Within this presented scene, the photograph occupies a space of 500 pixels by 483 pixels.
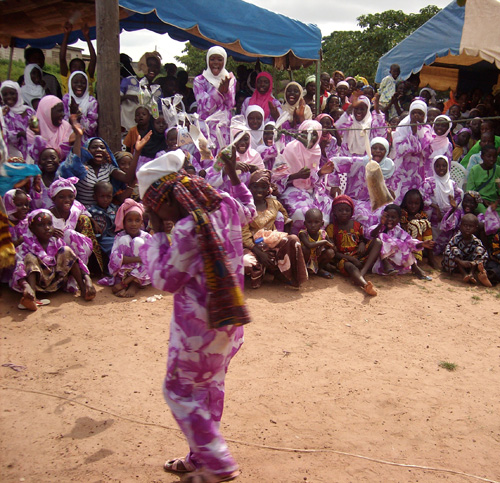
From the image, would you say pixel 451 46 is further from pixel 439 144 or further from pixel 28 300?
pixel 28 300

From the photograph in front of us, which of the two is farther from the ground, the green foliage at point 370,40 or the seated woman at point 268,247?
the green foliage at point 370,40

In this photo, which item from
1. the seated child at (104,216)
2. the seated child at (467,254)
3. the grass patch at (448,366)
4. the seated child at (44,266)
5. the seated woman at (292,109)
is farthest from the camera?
the seated woman at (292,109)

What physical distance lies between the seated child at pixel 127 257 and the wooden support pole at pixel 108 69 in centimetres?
148

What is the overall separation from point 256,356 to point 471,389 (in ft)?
5.63

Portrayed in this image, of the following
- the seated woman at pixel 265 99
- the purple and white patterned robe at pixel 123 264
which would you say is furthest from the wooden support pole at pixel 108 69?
the seated woman at pixel 265 99

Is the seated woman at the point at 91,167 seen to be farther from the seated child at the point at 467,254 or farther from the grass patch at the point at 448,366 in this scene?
the seated child at the point at 467,254

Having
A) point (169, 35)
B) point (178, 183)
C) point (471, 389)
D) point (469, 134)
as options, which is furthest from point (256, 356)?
point (469, 134)

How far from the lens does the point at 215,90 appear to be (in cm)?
737

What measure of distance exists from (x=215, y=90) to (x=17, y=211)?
3467 mm

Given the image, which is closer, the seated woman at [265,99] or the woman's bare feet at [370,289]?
the woman's bare feet at [370,289]

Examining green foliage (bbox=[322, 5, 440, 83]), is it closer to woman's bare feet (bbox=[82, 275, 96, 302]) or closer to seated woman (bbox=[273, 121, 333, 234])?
seated woman (bbox=[273, 121, 333, 234])

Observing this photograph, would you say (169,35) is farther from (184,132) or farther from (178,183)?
(178,183)

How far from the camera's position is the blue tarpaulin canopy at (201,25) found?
24.6ft

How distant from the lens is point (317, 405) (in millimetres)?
3686
